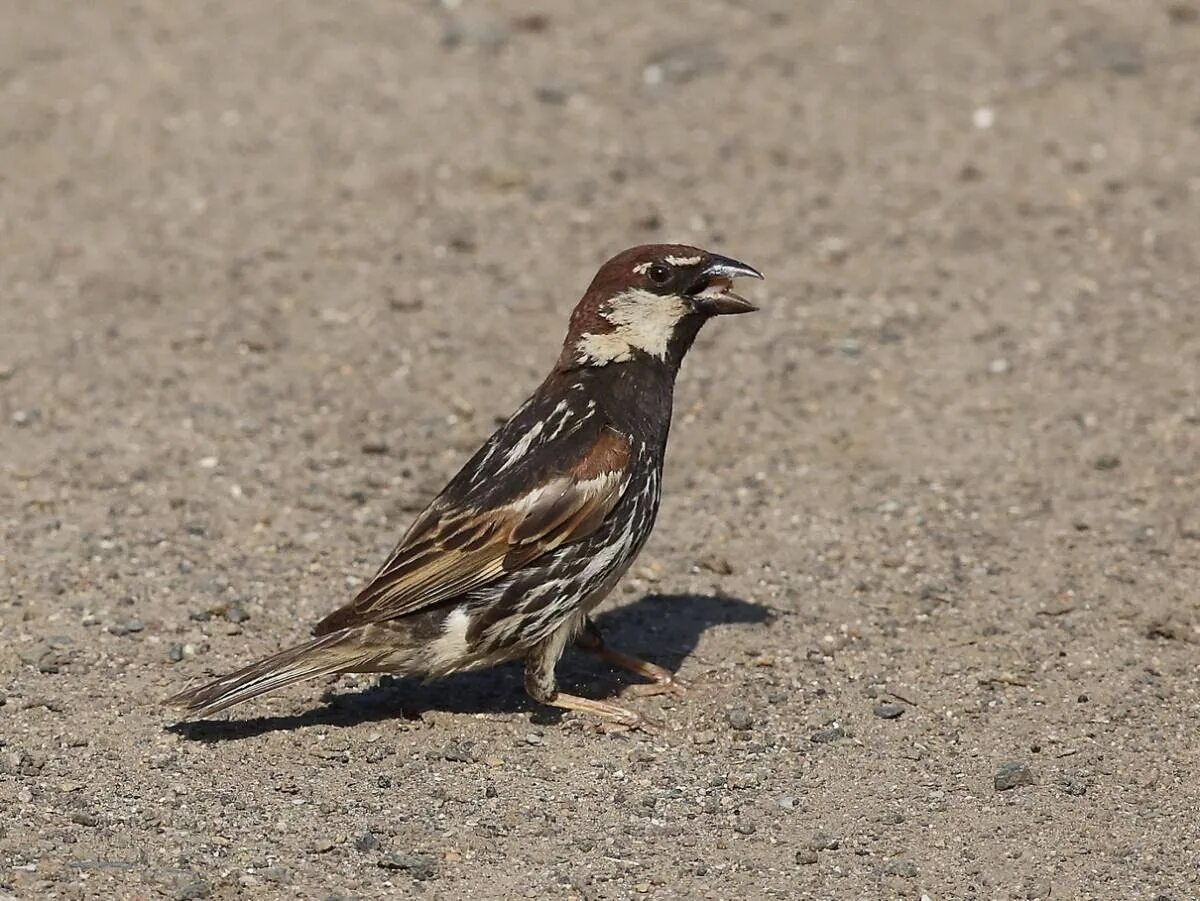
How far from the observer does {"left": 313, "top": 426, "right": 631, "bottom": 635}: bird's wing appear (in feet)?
22.3

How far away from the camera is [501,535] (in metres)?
6.83

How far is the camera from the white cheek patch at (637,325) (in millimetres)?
7070

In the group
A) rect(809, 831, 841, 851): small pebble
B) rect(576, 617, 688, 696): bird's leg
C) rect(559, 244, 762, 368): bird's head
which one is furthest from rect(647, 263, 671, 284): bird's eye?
rect(809, 831, 841, 851): small pebble

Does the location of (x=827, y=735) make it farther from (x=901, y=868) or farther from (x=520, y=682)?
(x=520, y=682)

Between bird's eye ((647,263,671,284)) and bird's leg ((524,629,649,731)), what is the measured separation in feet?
4.44

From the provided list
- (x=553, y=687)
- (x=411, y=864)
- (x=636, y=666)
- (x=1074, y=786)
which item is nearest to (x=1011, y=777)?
(x=1074, y=786)

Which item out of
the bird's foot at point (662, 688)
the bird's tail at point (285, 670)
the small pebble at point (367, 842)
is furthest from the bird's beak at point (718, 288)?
the small pebble at point (367, 842)

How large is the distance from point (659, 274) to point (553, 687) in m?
1.60

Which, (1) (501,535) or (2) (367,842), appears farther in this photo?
(1) (501,535)

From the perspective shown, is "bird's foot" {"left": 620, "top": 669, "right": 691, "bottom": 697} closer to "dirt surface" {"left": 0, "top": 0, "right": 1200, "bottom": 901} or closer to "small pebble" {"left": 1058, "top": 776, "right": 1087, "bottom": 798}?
"dirt surface" {"left": 0, "top": 0, "right": 1200, "bottom": 901}

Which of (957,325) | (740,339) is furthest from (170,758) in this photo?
(957,325)

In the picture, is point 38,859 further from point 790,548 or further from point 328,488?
point 790,548

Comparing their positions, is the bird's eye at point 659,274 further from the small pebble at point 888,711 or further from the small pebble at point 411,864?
the small pebble at point 411,864

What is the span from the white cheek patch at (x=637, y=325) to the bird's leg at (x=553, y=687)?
1.07 metres
